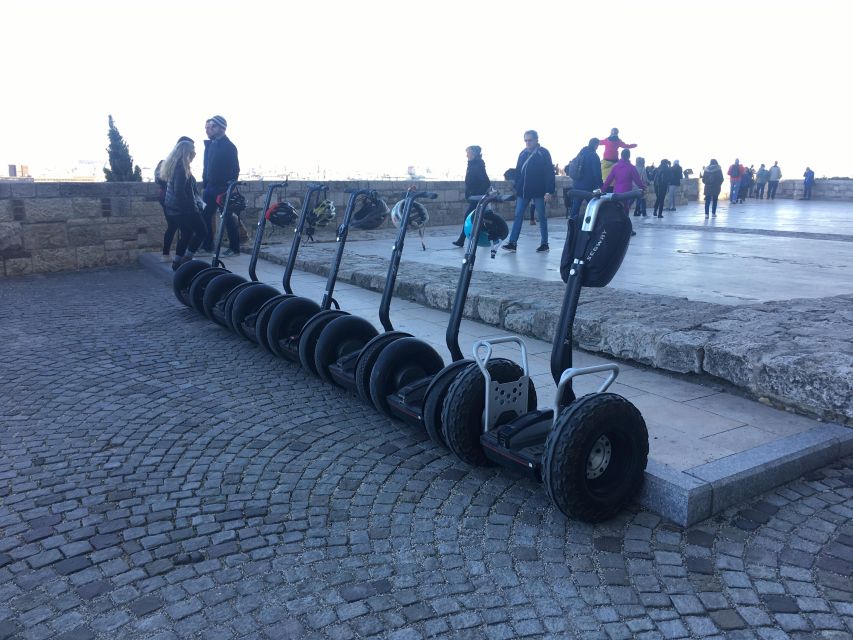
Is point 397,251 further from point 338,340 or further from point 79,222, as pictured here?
point 79,222

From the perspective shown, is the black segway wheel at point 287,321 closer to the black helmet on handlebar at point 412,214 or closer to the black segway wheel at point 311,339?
the black segway wheel at point 311,339

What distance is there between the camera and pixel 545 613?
2498 millimetres

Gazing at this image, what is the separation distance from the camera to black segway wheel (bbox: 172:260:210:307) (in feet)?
25.1

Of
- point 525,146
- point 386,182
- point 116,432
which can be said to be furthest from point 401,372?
point 386,182

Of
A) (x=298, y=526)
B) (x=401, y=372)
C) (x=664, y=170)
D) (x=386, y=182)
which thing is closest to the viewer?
(x=298, y=526)

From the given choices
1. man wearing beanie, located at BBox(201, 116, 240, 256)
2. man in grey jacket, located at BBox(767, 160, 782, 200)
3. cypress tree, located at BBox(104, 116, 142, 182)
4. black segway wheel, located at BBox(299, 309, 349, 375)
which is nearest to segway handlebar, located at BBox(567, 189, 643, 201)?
black segway wheel, located at BBox(299, 309, 349, 375)

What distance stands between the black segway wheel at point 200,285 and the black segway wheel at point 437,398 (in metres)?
4.22

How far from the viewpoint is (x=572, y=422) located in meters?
2.95

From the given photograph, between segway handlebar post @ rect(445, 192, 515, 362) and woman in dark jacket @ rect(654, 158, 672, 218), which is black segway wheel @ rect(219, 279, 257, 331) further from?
woman in dark jacket @ rect(654, 158, 672, 218)

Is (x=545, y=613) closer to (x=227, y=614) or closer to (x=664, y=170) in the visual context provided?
(x=227, y=614)

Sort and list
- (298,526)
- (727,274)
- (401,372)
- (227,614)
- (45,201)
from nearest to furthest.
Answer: (227,614) < (298,526) < (401,372) < (727,274) < (45,201)

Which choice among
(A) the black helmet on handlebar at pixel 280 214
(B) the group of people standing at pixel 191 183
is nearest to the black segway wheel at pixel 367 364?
(A) the black helmet on handlebar at pixel 280 214

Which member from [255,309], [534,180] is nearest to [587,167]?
[534,180]

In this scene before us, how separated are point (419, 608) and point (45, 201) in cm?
1036
